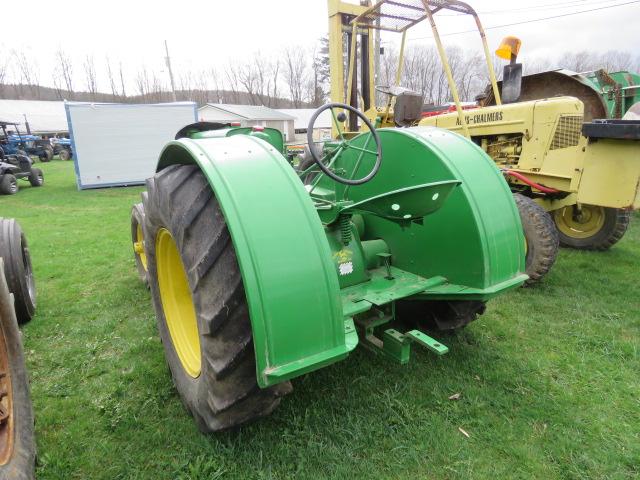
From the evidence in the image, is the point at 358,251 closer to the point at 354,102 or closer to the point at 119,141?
the point at 354,102

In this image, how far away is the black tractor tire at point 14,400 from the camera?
5.39ft

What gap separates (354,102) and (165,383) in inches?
160

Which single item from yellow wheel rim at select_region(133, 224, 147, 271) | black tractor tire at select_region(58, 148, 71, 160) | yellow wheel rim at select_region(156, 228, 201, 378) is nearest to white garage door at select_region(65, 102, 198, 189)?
yellow wheel rim at select_region(133, 224, 147, 271)

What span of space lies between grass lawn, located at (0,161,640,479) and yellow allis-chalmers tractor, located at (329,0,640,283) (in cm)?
85

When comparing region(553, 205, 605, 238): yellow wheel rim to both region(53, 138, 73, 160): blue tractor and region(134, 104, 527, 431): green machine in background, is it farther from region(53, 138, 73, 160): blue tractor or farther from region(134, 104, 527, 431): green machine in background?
region(53, 138, 73, 160): blue tractor

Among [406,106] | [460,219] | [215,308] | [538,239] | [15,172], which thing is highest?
[406,106]

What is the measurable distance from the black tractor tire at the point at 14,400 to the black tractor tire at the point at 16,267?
1.61 metres

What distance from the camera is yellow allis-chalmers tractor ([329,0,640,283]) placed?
3619mm

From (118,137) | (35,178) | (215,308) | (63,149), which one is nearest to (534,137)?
(215,308)

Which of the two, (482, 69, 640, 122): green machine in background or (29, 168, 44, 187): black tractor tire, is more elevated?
(482, 69, 640, 122): green machine in background

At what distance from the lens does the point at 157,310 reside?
2484 millimetres

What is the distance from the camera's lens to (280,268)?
1468 millimetres

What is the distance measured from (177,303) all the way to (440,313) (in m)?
1.60

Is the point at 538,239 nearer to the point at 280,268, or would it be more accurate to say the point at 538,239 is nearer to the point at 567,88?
the point at 280,268
